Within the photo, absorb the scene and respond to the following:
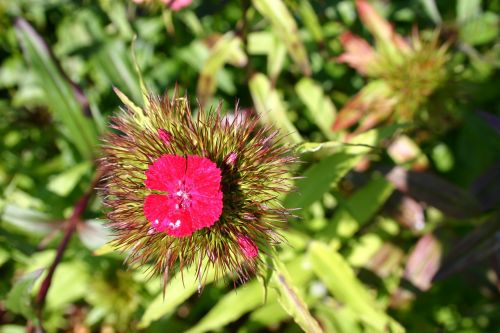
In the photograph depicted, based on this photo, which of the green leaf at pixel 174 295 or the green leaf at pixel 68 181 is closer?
the green leaf at pixel 174 295

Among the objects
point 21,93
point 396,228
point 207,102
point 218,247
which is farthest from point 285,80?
point 218,247

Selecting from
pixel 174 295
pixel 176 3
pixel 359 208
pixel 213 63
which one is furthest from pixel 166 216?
pixel 359 208

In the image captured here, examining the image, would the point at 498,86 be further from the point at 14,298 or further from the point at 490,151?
the point at 14,298

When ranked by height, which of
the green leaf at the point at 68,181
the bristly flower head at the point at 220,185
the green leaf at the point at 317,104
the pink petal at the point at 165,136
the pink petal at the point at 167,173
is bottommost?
the green leaf at the point at 317,104

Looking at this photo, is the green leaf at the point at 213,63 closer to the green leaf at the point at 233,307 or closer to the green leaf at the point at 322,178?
the green leaf at the point at 322,178

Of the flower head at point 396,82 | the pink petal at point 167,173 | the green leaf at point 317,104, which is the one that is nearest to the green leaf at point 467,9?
the flower head at point 396,82

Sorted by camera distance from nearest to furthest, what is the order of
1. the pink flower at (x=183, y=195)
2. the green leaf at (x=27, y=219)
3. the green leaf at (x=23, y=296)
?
the pink flower at (x=183, y=195), the green leaf at (x=23, y=296), the green leaf at (x=27, y=219)
